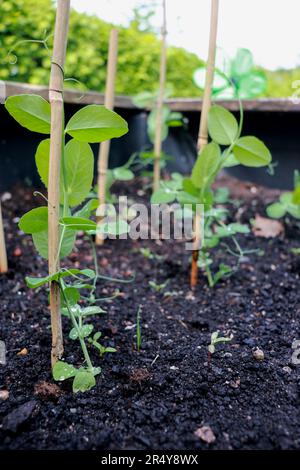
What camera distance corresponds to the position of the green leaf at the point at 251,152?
917 millimetres

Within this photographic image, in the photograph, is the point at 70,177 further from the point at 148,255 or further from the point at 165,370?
the point at 148,255

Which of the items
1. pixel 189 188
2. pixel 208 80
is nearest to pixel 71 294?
pixel 189 188

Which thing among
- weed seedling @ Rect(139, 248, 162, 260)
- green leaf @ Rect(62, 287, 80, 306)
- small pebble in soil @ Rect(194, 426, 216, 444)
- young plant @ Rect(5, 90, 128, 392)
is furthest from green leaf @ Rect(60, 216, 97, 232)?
weed seedling @ Rect(139, 248, 162, 260)

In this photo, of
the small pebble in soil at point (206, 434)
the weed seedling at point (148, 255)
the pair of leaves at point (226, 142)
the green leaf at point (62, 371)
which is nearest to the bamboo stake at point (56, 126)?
the green leaf at point (62, 371)

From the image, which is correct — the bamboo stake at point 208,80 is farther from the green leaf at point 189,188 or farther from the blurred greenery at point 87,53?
the blurred greenery at point 87,53

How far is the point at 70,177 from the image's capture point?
0.72 meters

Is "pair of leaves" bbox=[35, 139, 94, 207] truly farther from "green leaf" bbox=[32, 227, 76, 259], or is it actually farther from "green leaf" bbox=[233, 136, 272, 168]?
"green leaf" bbox=[233, 136, 272, 168]

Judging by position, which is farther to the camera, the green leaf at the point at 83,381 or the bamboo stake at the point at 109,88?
the bamboo stake at the point at 109,88

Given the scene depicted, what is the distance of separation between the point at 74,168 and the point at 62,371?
0.35 m

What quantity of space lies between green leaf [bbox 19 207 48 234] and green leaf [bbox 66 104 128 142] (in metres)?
0.14

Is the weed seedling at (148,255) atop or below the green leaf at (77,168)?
below

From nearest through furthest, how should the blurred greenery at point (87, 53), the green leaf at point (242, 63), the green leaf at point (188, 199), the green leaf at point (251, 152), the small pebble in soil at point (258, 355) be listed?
the small pebble in soil at point (258, 355) < the green leaf at point (251, 152) < the green leaf at point (188, 199) < the green leaf at point (242, 63) < the blurred greenery at point (87, 53)

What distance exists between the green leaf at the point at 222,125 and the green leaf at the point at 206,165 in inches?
1.0

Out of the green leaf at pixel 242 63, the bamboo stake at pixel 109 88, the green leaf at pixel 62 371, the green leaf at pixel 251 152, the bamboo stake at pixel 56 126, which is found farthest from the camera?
the green leaf at pixel 242 63
